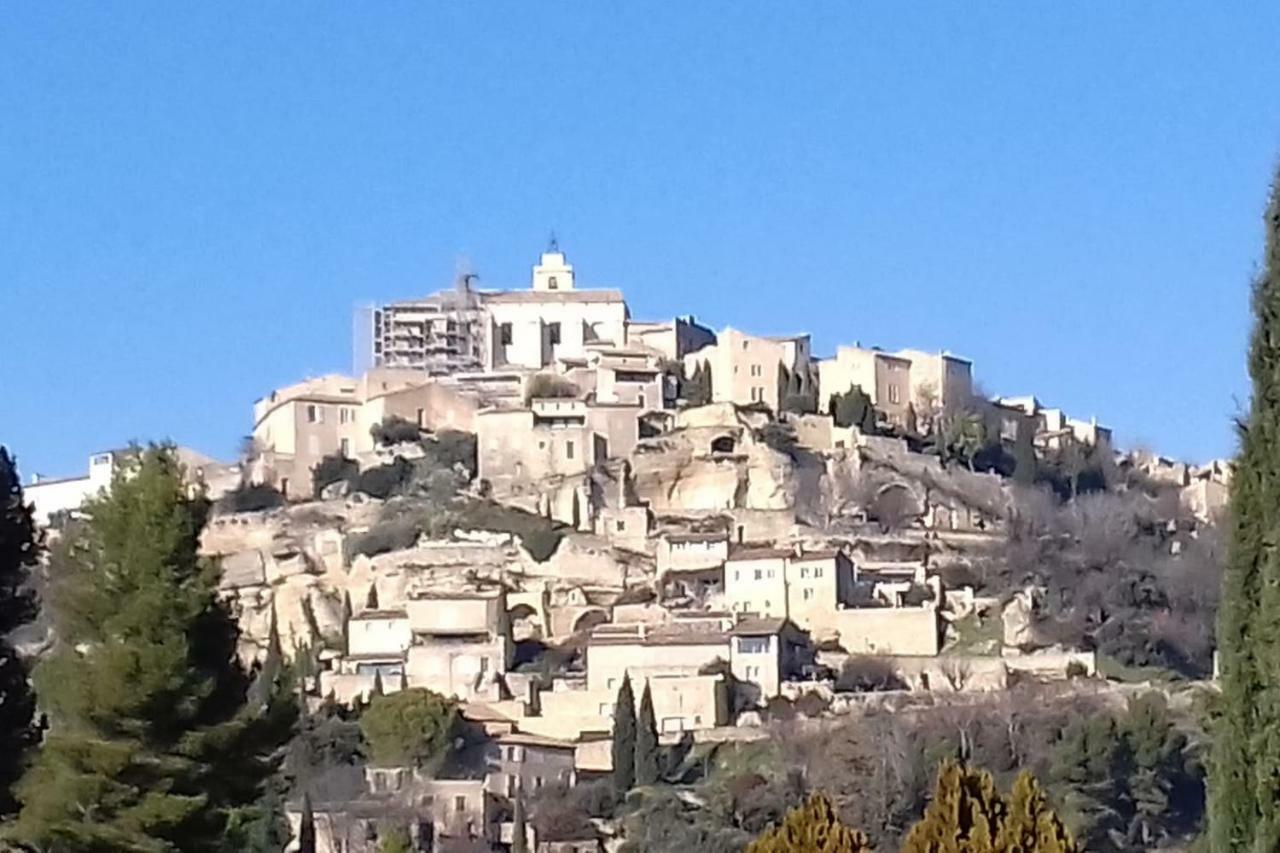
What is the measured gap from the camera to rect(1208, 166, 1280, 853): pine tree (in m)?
6.70

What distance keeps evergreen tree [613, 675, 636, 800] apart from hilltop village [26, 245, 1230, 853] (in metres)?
0.55

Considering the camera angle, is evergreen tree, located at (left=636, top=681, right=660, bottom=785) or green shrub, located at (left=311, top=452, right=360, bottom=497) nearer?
evergreen tree, located at (left=636, top=681, right=660, bottom=785)

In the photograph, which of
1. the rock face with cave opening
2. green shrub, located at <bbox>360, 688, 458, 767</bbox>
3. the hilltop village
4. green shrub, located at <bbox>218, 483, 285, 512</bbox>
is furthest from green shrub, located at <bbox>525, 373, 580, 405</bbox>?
green shrub, located at <bbox>360, 688, 458, 767</bbox>

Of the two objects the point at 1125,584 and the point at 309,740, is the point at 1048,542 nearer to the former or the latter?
the point at 1125,584

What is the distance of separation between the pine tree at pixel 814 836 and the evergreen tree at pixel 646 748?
3987 centimetres

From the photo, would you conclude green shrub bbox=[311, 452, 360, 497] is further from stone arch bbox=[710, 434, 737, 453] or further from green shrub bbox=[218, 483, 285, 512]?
stone arch bbox=[710, 434, 737, 453]

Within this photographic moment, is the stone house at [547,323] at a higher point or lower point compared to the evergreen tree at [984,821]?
higher

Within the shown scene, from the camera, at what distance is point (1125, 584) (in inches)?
2404

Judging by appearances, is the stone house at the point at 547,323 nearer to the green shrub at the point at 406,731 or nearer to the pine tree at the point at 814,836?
the green shrub at the point at 406,731

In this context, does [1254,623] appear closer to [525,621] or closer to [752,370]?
[525,621]

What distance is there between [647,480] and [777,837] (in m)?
55.5

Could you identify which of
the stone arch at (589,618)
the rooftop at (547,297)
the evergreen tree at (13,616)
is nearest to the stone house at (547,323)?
the rooftop at (547,297)

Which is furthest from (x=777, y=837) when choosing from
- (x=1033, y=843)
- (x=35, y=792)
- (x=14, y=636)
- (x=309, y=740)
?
(x=309, y=740)

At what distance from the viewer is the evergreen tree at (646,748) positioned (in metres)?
48.2
